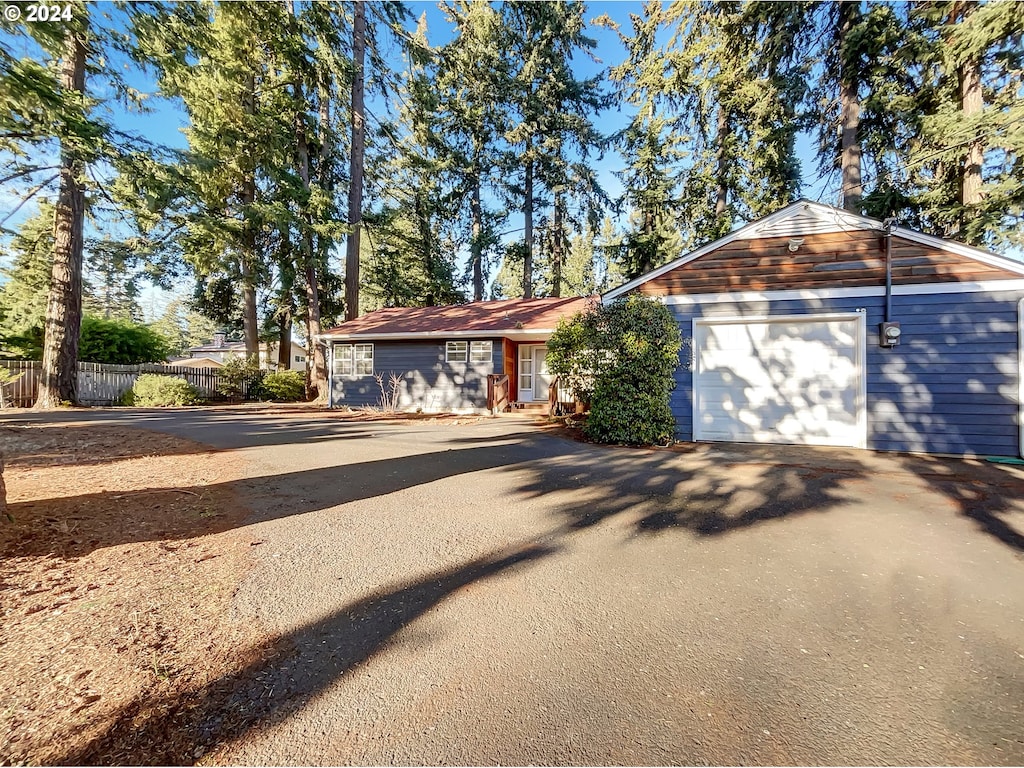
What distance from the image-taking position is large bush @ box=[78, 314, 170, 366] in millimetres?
16672

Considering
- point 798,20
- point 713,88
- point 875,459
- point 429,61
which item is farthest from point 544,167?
point 875,459

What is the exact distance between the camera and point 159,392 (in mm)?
14094

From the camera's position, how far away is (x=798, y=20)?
1145 cm

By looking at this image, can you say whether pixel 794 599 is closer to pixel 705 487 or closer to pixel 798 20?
pixel 705 487

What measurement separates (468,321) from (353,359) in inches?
165

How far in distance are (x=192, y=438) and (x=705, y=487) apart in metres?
8.30

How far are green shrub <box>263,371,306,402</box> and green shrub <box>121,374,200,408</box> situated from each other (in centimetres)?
284

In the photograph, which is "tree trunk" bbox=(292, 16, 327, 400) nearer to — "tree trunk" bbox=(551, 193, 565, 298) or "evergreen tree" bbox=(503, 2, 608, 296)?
"evergreen tree" bbox=(503, 2, 608, 296)

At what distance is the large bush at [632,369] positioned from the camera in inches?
283

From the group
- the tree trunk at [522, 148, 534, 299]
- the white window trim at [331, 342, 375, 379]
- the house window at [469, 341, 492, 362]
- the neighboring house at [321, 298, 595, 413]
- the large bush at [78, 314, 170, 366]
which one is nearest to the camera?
the neighboring house at [321, 298, 595, 413]

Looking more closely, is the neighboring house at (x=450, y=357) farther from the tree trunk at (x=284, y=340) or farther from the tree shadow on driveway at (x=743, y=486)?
the tree trunk at (x=284, y=340)

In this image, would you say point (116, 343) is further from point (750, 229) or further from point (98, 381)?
point (750, 229)

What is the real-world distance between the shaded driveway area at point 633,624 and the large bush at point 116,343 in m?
18.5

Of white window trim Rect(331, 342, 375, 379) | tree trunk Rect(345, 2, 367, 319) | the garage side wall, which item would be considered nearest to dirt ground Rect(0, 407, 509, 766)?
the garage side wall
